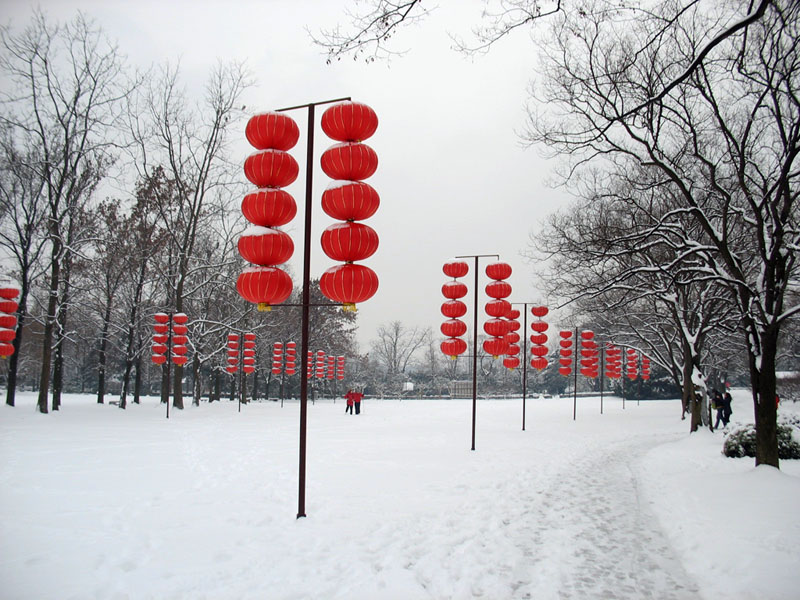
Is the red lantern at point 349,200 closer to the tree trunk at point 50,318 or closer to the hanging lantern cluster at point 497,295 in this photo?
the hanging lantern cluster at point 497,295

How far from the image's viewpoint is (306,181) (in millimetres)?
7035

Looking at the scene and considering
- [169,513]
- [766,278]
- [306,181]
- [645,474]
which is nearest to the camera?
[169,513]

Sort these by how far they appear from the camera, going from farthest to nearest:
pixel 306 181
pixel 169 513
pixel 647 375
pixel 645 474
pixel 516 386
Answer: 1. pixel 516 386
2. pixel 647 375
3. pixel 645 474
4. pixel 306 181
5. pixel 169 513

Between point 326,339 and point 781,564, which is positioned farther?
point 326,339

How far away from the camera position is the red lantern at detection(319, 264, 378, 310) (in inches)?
270

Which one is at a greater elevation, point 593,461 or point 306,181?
point 306,181

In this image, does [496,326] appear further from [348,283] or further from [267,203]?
[267,203]

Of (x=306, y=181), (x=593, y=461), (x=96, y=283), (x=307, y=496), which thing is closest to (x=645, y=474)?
(x=593, y=461)

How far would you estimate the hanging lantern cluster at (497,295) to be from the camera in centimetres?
1533

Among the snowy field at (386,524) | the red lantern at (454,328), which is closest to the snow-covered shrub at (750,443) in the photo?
the snowy field at (386,524)

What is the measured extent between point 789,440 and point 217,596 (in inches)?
486

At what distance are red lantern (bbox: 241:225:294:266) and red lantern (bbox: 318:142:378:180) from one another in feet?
3.85

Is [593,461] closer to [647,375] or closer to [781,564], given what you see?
[781,564]

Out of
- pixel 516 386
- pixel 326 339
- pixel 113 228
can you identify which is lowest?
pixel 516 386
